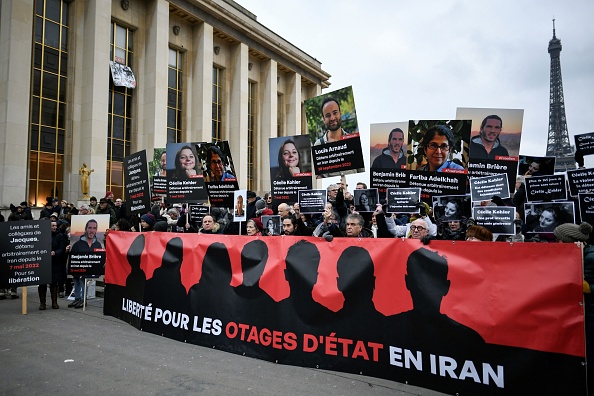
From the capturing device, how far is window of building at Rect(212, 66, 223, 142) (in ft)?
→ 116

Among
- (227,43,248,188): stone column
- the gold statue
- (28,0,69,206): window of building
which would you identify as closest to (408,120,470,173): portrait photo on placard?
the gold statue

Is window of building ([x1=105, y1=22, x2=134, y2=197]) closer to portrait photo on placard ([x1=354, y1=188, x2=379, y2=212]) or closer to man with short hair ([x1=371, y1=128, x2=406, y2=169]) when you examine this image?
man with short hair ([x1=371, y1=128, x2=406, y2=169])

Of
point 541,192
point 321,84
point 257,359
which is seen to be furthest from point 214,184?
point 321,84

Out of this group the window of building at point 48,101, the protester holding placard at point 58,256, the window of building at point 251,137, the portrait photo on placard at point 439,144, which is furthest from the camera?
the window of building at point 251,137

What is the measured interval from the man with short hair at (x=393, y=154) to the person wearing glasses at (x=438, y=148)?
1.28 m

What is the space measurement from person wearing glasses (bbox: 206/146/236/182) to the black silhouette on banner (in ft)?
9.40

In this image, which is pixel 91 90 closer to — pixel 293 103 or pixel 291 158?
pixel 291 158

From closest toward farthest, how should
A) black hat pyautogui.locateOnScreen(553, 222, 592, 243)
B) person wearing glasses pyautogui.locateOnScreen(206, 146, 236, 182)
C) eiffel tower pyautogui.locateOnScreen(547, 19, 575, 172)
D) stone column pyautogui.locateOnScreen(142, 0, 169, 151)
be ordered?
black hat pyautogui.locateOnScreen(553, 222, 592, 243) → person wearing glasses pyautogui.locateOnScreen(206, 146, 236, 182) → stone column pyautogui.locateOnScreen(142, 0, 169, 151) → eiffel tower pyautogui.locateOnScreen(547, 19, 575, 172)

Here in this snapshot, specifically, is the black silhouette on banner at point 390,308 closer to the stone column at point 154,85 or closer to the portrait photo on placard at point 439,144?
the portrait photo on placard at point 439,144

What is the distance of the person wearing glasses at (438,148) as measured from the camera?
7.91m

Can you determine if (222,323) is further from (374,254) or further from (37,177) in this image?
(37,177)

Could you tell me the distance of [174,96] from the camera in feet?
104

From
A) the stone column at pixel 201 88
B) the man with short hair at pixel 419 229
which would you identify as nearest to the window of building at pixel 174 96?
the stone column at pixel 201 88

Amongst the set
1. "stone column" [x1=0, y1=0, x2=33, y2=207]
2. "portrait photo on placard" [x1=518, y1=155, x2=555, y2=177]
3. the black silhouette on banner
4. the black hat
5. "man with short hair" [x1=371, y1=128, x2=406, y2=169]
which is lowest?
the black silhouette on banner
